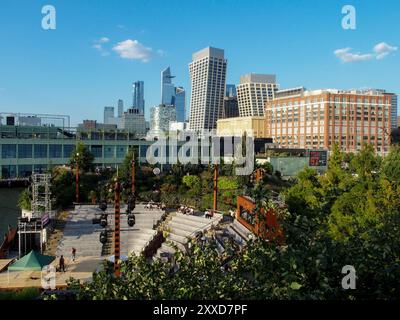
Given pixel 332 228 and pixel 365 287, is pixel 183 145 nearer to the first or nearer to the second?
pixel 332 228

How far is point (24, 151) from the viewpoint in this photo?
57.2 meters

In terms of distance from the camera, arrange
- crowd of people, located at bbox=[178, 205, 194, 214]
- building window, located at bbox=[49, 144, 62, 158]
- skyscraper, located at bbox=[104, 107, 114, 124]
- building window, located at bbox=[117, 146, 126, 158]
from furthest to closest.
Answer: skyscraper, located at bbox=[104, 107, 114, 124] → building window, located at bbox=[117, 146, 126, 158] → building window, located at bbox=[49, 144, 62, 158] → crowd of people, located at bbox=[178, 205, 194, 214]

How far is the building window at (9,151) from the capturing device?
184 feet

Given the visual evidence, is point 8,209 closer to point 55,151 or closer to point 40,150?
→ point 40,150

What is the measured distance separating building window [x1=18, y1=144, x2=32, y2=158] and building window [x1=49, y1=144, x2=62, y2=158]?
Answer: 2924mm

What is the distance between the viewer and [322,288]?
6.13m

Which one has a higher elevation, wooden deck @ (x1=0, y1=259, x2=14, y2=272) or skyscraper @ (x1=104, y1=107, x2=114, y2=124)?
skyscraper @ (x1=104, y1=107, x2=114, y2=124)

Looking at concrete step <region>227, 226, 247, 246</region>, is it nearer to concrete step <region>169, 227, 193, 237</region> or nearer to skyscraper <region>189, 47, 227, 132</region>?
concrete step <region>169, 227, 193, 237</region>

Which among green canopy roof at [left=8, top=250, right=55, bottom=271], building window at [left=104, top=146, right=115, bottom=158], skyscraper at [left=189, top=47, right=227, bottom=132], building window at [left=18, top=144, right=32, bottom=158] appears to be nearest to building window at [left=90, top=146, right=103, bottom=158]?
building window at [left=104, top=146, right=115, bottom=158]

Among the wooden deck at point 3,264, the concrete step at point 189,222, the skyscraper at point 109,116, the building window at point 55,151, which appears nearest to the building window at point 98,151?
the building window at point 55,151

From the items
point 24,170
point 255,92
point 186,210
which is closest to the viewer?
point 186,210

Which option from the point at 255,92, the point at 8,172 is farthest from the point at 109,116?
the point at 8,172

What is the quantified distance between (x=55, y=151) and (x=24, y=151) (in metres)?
4.38

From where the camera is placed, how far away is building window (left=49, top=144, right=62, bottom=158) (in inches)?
2336
